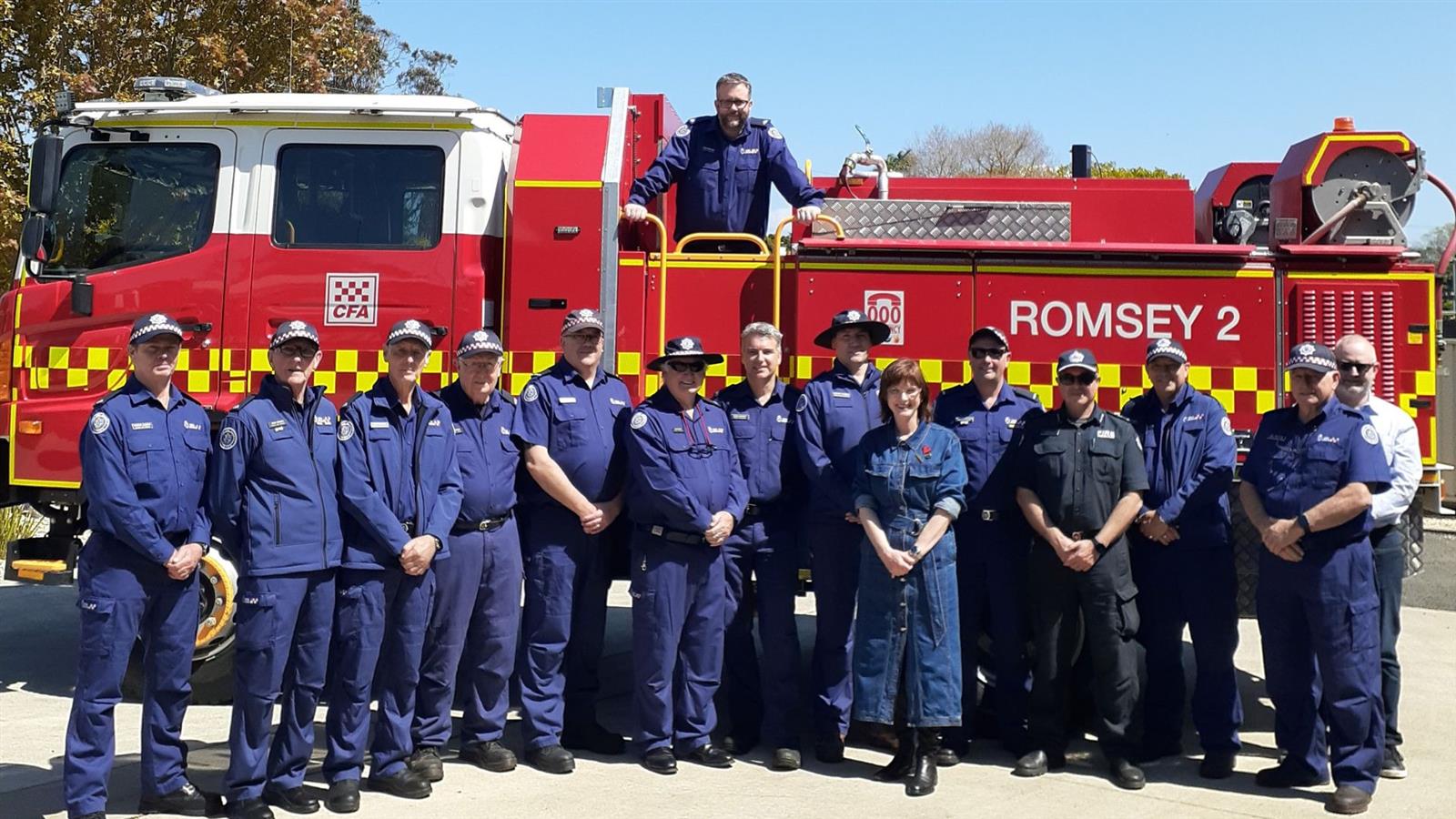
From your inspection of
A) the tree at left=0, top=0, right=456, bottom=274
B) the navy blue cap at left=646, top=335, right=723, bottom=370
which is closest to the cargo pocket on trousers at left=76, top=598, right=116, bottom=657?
the navy blue cap at left=646, top=335, right=723, bottom=370

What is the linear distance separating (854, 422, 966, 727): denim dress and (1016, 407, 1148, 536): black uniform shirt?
0.37 m

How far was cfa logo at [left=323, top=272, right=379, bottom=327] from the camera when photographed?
6.69 metres

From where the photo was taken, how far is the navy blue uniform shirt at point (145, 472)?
4.77 metres

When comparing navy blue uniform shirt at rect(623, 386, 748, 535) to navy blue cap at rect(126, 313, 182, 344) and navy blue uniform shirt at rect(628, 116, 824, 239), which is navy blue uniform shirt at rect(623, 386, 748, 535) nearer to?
navy blue uniform shirt at rect(628, 116, 824, 239)

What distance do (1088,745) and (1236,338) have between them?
6.87 feet

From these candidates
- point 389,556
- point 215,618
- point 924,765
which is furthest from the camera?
point 215,618

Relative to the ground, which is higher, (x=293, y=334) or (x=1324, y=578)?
(x=293, y=334)

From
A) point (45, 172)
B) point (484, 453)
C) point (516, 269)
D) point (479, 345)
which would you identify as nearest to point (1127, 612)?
point (484, 453)

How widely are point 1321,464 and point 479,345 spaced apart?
11.5 ft

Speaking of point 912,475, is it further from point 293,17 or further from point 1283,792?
point 293,17

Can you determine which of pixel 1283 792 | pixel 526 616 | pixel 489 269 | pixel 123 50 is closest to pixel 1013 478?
pixel 1283 792

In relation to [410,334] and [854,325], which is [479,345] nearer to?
[410,334]

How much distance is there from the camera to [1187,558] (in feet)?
18.5

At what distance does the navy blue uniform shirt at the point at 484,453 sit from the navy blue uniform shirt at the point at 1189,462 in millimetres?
2747
